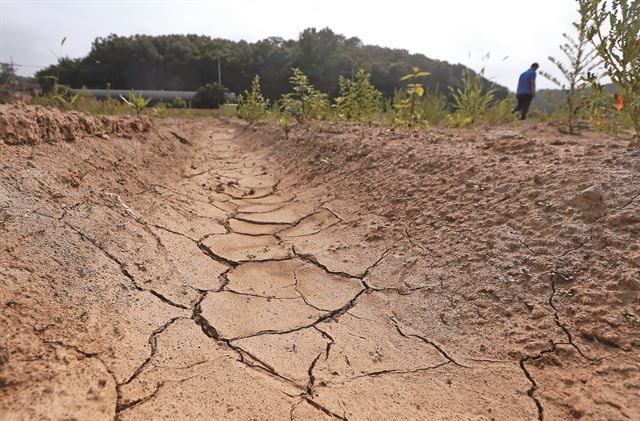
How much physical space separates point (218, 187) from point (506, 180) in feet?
7.23

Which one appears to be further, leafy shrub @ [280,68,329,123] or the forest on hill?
the forest on hill

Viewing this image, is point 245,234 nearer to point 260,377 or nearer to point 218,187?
point 218,187

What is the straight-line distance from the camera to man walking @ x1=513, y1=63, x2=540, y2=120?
5723 millimetres

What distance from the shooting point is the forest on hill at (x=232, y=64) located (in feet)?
63.9

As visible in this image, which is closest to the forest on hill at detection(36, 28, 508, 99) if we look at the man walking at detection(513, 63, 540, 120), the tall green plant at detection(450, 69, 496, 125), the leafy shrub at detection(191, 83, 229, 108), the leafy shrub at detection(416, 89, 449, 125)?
the leafy shrub at detection(191, 83, 229, 108)

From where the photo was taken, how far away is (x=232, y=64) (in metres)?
20.6

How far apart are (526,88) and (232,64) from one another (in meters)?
18.0

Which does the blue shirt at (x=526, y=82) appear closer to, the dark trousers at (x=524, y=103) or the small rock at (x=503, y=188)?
the dark trousers at (x=524, y=103)

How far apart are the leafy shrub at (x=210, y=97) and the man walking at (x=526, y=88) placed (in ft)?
30.4

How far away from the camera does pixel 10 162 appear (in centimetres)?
178

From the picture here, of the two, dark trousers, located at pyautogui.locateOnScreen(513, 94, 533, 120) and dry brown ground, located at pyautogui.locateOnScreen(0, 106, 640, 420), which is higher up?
dark trousers, located at pyautogui.locateOnScreen(513, 94, 533, 120)

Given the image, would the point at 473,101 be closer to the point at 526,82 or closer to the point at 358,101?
the point at 358,101

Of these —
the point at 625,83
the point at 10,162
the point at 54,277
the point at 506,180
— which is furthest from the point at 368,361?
the point at 625,83

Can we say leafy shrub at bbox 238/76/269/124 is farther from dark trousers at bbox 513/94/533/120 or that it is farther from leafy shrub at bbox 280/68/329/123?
dark trousers at bbox 513/94/533/120
